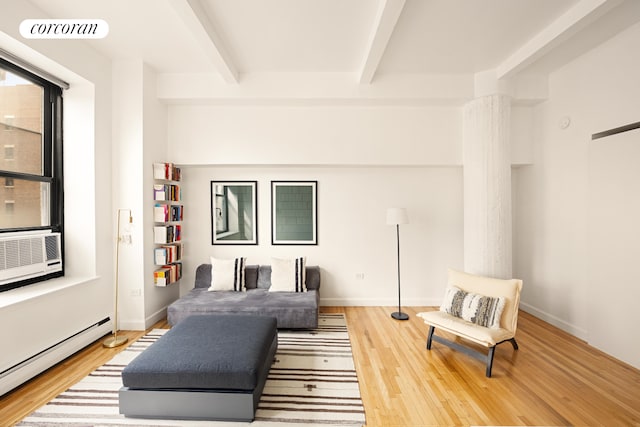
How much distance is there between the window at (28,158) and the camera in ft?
8.98

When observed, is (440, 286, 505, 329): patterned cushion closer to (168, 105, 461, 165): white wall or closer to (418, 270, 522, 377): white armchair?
(418, 270, 522, 377): white armchair

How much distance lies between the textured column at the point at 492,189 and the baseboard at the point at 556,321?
841mm

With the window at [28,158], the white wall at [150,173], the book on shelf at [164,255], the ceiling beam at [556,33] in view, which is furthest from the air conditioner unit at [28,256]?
A: the ceiling beam at [556,33]

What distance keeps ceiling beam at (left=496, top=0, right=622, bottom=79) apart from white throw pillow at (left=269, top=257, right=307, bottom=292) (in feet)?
11.4

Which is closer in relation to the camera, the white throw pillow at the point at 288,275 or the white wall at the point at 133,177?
the white wall at the point at 133,177

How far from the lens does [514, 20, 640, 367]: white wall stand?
2959mm

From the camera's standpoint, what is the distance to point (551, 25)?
2.95m

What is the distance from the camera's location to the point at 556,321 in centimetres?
384

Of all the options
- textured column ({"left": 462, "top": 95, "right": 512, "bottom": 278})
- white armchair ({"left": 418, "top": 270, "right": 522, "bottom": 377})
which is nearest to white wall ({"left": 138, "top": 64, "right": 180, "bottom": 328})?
white armchair ({"left": 418, "top": 270, "right": 522, "bottom": 377})

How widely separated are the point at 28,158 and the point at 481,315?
4604 mm

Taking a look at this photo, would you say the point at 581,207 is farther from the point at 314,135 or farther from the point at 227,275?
the point at 227,275

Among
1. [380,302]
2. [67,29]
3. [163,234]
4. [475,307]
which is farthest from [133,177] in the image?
[475,307]

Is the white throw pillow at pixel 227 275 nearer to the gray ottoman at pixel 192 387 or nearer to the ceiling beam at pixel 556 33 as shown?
the gray ottoman at pixel 192 387

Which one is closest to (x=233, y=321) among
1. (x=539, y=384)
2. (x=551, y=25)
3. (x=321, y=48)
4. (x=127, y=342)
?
(x=127, y=342)
